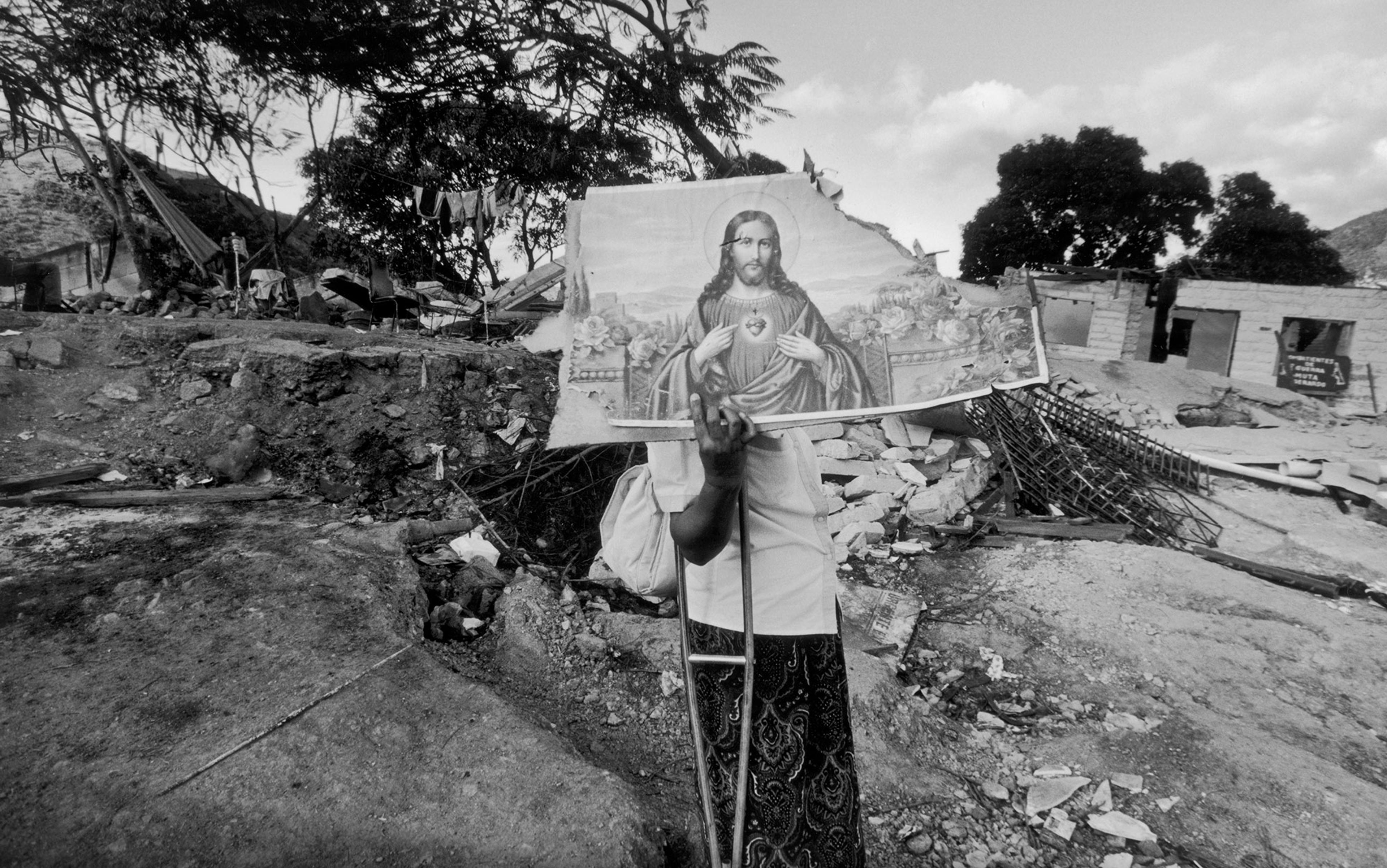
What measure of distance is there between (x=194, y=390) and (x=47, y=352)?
106cm

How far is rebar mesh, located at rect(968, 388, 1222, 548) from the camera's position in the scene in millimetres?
5957

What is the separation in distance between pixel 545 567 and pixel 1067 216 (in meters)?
25.5

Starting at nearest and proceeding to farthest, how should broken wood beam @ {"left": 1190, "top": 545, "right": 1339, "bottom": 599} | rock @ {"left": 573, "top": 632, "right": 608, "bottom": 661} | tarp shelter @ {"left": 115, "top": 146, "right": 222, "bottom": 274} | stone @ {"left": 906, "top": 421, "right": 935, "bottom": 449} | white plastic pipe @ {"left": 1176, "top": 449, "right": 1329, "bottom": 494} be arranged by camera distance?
1. rock @ {"left": 573, "top": 632, "right": 608, "bottom": 661}
2. broken wood beam @ {"left": 1190, "top": 545, "right": 1339, "bottom": 599}
3. stone @ {"left": 906, "top": 421, "right": 935, "bottom": 449}
4. white plastic pipe @ {"left": 1176, "top": 449, "right": 1329, "bottom": 494}
5. tarp shelter @ {"left": 115, "top": 146, "right": 222, "bottom": 274}

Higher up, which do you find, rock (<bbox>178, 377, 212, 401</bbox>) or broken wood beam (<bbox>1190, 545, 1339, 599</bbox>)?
rock (<bbox>178, 377, 212, 401</bbox>)

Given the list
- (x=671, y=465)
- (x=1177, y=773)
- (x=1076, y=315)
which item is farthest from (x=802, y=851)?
(x=1076, y=315)

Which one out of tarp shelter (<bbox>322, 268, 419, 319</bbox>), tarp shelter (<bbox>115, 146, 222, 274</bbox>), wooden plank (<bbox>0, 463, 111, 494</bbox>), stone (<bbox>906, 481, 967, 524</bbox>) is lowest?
stone (<bbox>906, 481, 967, 524</bbox>)

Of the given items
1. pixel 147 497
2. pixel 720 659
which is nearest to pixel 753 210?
pixel 720 659

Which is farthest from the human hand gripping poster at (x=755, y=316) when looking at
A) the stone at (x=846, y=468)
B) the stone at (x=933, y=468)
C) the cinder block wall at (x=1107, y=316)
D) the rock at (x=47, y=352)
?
the cinder block wall at (x=1107, y=316)

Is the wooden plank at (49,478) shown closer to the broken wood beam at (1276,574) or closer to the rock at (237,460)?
the rock at (237,460)

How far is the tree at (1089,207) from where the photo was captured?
2288cm

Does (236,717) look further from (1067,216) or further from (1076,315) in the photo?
(1067,216)

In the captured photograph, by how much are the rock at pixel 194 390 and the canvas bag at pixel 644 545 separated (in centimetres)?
520

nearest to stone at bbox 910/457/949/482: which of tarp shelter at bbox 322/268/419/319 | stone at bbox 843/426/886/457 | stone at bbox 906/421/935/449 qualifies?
stone at bbox 906/421/935/449

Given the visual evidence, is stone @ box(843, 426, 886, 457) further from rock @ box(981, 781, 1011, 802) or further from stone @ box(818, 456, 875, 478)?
rock @ box(981, 781, 1011, 802)
